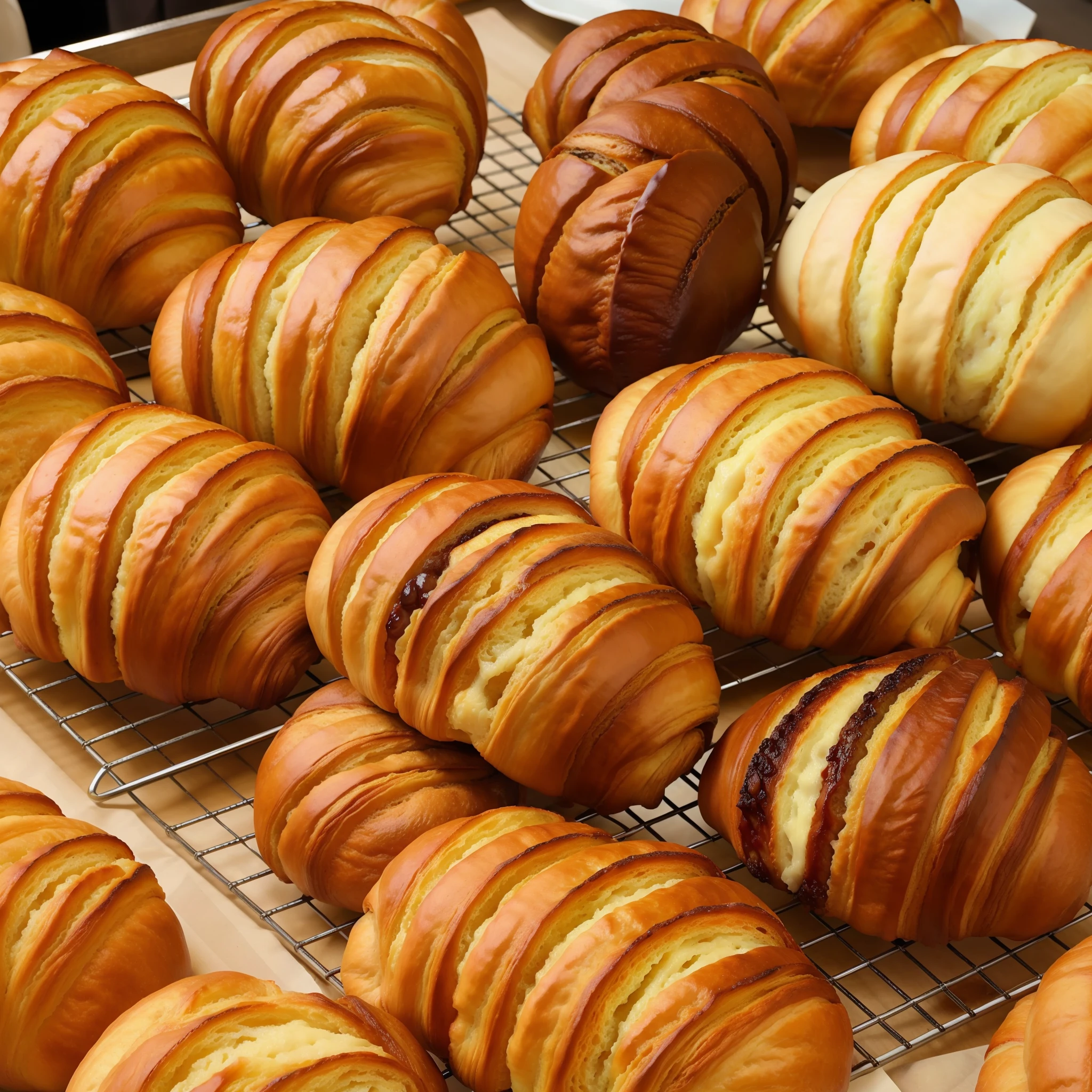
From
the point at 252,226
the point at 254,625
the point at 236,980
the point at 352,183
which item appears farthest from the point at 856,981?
the point at 252,226

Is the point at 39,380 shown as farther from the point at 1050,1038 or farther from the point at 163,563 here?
the point at 1050,1038

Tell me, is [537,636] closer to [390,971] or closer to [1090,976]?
[390,971]

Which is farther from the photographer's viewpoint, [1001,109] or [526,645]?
[1001,109]

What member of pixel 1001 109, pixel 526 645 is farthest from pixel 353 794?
pixel 1001 109

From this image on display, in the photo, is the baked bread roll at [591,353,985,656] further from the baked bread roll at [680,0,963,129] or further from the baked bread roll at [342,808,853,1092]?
the baked bread roll at [680,0,963,129]

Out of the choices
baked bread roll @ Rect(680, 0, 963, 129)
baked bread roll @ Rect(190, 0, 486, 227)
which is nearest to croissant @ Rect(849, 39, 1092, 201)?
baked bread roll @ Rect(680, 0, 963, 129)

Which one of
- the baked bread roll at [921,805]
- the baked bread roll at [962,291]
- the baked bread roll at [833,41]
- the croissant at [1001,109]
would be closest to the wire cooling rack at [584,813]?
the baked bread roll at [921,805]
